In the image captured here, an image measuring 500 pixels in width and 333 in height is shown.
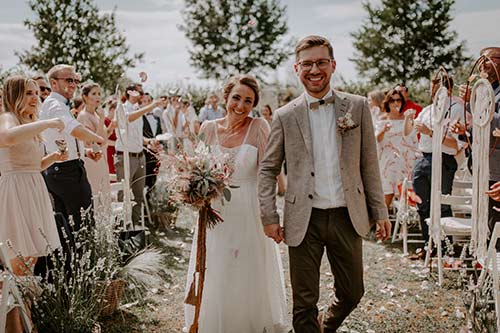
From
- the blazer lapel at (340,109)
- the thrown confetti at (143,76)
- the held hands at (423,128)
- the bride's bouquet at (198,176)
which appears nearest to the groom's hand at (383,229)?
the blazer lapel at (340,109)

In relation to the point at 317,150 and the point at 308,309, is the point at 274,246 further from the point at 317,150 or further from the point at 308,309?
the point at 317,150

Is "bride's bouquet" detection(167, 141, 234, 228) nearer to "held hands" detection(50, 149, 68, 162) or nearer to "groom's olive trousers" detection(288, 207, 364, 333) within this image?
"groom's olive trousers" detection(288, 207, 364, 333)

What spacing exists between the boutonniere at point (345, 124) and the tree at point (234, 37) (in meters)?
29.9

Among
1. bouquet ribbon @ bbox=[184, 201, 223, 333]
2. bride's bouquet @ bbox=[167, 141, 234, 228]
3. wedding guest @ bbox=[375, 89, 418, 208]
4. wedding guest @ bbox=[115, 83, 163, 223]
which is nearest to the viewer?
bride's bouquet @ bbox=[167, 141, 234, 228]

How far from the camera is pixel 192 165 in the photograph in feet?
11.9

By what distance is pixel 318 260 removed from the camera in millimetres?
3467

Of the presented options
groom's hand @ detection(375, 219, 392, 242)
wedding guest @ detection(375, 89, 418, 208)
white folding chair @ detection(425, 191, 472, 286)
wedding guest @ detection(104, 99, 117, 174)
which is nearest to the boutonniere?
groom's hand @ detection(375, 219, 392, 242)

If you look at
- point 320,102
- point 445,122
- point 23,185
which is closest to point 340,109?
point 320,102

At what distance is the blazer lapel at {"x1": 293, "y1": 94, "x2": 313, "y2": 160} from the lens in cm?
338

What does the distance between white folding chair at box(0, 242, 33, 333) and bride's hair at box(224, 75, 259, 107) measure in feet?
6.52

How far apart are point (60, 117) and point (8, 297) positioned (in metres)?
2.19

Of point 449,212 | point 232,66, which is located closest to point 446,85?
point 449,212

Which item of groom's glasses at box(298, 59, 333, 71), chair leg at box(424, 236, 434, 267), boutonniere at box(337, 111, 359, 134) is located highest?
groom's glasses at box(298, 59, 333, 71)

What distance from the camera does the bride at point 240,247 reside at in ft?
13.4
